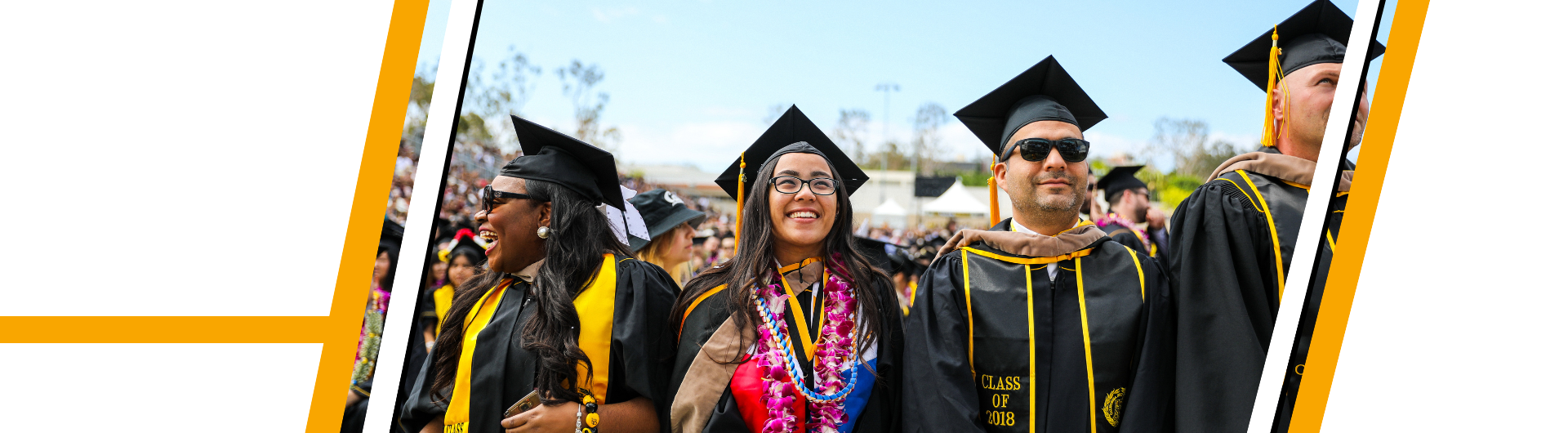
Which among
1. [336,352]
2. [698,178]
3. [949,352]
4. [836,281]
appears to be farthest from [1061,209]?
[698,178]

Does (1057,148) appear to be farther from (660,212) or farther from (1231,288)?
(660,212)

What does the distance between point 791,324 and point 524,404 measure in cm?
93

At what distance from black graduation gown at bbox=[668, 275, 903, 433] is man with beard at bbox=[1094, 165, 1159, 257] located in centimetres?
392

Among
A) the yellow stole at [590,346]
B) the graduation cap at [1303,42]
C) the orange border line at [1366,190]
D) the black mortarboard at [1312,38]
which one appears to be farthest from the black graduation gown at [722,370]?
the black mortarboard at [1312,38]

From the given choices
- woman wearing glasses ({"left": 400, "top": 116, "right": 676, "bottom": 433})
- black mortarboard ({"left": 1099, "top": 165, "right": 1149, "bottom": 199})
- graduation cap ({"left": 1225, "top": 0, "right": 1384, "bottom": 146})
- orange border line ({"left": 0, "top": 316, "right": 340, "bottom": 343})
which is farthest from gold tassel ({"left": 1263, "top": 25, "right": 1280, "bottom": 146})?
black mortarboard ({"left": 1099, "top": 165, "right": 1149, "bottom": 199})

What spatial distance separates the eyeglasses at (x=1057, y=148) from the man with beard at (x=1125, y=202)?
368cm

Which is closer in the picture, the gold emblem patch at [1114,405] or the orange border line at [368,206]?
the orange border line at [368,206]

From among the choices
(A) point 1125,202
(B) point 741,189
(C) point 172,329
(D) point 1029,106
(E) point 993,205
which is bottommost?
(C) point 172,329

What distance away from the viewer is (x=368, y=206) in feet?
5.28

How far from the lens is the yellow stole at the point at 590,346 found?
2646 mm

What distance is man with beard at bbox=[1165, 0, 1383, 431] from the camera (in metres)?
2.28

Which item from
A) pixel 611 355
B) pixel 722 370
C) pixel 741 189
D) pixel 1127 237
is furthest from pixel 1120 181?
pixel 611 355

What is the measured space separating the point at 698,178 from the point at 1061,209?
137 feet

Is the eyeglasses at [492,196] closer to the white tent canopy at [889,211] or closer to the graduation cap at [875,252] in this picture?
the graduation cap at [875,252]
